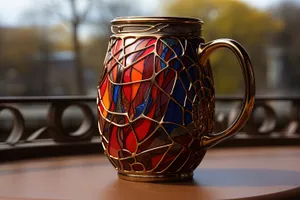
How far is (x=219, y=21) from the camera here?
7734 mm

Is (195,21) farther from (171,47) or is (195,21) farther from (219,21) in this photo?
(219,21)

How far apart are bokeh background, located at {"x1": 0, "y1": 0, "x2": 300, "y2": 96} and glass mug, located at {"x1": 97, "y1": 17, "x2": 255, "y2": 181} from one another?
6594 mm

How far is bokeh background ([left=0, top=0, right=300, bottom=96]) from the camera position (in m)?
7.73

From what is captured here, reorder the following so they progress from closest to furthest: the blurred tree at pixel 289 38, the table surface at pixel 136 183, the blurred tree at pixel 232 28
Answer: the table surface at pixel 136 183, the blurred tree at pixel 232 28, the blurred tree at pixel 289 38

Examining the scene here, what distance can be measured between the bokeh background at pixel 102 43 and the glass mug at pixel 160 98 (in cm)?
659

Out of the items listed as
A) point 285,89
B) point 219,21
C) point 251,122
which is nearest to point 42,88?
point 219,21

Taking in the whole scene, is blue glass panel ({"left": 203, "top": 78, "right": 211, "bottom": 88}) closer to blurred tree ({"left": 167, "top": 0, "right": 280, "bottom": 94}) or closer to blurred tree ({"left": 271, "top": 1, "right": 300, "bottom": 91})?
blurred tree ({"left": 167, "top": 0, "right": 280, "bottom": 94})

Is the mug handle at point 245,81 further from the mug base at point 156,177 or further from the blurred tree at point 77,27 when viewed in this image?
the blurred tree at point 77,27

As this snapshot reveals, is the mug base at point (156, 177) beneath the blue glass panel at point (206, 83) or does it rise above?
beneath

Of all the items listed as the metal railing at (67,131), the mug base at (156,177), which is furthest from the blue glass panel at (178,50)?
the metal railing at (67,131)

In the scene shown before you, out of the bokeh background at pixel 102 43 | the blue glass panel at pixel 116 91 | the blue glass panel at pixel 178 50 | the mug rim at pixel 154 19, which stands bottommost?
the bokeh background at pixel 102 43

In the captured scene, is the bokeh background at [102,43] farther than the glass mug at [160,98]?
Yes

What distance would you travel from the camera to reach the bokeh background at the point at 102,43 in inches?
304

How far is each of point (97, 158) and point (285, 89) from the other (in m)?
6.76
